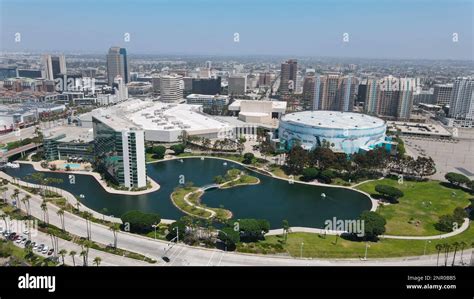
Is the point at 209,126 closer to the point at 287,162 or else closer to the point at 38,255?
the point at 287,162

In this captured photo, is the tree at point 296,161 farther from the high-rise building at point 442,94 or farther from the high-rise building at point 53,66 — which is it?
the high-rise building at point 53,66

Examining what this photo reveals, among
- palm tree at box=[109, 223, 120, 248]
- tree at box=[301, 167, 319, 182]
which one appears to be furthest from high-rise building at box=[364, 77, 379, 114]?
palm tree at box=[109, 223, 120, 248]

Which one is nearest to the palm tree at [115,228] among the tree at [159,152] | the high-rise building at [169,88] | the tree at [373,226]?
the tree at [373,226]

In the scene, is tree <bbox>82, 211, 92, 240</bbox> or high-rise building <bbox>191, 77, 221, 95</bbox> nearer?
tree <bbox>82, 211, 92, 240</bbox>

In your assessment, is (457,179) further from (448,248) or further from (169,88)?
(169,88)

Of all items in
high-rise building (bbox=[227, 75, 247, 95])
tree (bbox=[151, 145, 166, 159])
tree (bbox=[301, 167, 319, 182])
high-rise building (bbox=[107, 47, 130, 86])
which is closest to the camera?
tree (bbox=[301, 167, 319, 182])

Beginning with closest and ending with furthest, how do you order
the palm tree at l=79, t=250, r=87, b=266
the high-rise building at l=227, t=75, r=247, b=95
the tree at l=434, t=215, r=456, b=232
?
the palm tree at l=79, t=250, r=87, b=266
the tree at l=434, t=215, r=456, b=232
the high-rise building at l=227, t=75, r=247, b=95

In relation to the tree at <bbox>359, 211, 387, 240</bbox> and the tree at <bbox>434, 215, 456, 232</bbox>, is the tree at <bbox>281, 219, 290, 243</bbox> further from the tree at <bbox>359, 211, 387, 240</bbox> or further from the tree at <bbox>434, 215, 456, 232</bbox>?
the tree at <bbox>434, 215, 456, 232</bbox>
